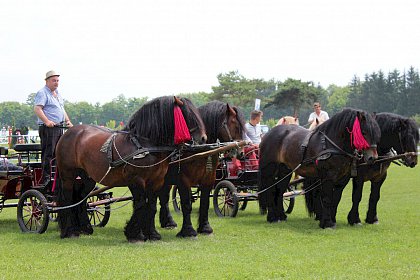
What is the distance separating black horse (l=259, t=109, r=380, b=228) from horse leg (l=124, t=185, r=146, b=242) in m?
3.38

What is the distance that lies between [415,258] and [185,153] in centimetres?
369

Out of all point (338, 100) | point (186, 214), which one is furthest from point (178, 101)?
point (338, 100)

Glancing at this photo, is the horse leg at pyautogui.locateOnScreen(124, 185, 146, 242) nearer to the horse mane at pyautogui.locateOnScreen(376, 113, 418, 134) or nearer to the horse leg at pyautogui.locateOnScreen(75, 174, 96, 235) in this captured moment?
the horse leg at pyautogui.locateOnScreen(75, 174, 96, 235)

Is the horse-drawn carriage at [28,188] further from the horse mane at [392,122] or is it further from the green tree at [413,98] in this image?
the green tree at [413,98]

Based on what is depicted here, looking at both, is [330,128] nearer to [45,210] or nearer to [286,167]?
[286,167]

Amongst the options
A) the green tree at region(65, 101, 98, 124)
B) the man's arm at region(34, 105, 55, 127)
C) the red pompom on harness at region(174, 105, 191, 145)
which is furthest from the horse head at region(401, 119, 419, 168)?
the green tree at region(65, 101, 98, 124)

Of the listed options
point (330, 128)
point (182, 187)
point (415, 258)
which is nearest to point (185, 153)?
point (182, 187)

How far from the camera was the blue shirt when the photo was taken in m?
10.2

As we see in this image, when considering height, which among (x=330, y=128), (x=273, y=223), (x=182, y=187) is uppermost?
(x=330, y=128)

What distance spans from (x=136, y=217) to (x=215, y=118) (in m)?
2.12

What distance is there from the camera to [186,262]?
7258mm

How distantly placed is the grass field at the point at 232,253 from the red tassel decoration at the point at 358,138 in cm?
144

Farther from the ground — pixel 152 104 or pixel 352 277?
pixel 152 104

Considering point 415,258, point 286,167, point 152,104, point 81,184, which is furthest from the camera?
point 286,167
